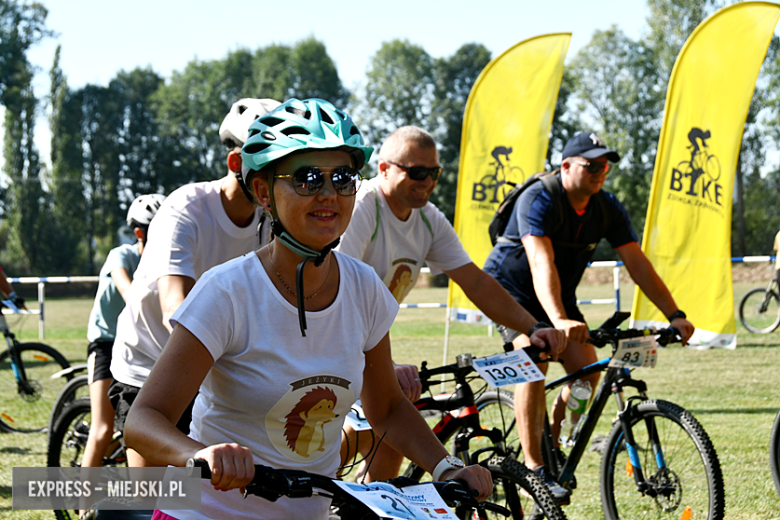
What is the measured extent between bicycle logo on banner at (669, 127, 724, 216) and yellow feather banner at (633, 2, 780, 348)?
0.04ft

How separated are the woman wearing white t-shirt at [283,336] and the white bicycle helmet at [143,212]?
11.6 ft

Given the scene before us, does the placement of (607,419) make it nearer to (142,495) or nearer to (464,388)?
(464,388)

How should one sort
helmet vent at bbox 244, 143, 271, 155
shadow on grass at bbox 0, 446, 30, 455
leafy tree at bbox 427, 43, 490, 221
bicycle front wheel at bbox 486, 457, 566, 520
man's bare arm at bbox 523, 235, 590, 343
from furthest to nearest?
leafy tree at bbox 427, 43, 490, 221, shadow on grass at bbox 0, 446, 30, 455, man's bare arm at bbox 523, 235, 590, 343, bicycle front wheel at bbox 486, 457, 566, 520, helmet vent at bbox 244, 143, 271, 155

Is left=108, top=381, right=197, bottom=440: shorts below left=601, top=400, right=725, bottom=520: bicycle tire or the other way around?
the other way around

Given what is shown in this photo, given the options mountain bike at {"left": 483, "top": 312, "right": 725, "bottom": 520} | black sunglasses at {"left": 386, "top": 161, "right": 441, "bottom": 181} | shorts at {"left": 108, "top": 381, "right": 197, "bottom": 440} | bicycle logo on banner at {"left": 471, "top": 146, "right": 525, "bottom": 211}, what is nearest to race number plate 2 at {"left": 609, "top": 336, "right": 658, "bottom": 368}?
mountain bike at {"left": 483, "top": 312, "right": 725, "bottom": 520}

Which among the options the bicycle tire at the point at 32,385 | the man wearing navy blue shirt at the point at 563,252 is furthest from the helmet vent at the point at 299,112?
the bicycle tire at the point at 32,385

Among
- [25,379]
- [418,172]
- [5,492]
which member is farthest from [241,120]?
[25,379]

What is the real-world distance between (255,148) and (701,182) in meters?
8.74

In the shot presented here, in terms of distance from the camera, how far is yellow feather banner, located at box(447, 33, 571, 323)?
A: 10617mm

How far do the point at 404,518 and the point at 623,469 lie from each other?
294 cm

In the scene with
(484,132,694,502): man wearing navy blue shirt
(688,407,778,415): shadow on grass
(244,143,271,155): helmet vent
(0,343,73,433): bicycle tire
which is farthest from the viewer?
(0,343,73,433): bicycle tire

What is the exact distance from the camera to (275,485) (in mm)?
1744

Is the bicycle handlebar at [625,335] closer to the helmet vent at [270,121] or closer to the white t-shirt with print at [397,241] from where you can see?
the white t-shirt with print at [397,241]

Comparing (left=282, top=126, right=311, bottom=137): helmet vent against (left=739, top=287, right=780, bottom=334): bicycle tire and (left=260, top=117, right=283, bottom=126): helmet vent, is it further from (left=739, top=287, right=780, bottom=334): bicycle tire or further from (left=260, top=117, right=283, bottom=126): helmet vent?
(left=739, top=287, right=780, bottom=334): bicycle tire
